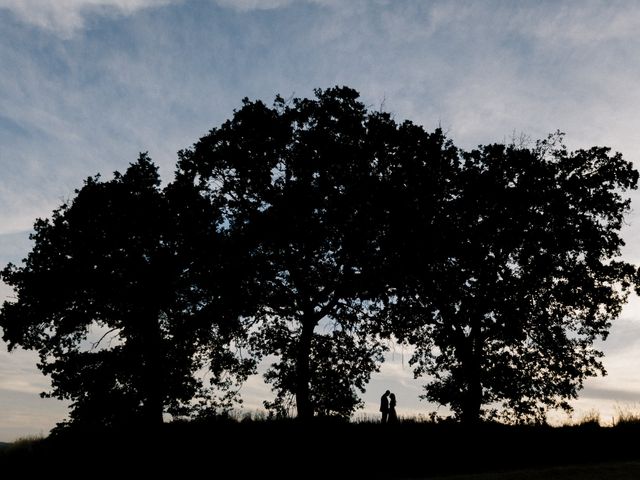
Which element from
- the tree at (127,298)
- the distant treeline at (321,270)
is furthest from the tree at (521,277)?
the tree at (127,298)

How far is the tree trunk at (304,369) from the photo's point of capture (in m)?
25.9

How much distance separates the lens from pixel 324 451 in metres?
17.4

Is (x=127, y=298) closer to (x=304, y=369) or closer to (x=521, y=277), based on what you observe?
(x=304, y=369)

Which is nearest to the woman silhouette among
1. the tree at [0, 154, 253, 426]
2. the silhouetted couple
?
the silhouetted couple

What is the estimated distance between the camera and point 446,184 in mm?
27281

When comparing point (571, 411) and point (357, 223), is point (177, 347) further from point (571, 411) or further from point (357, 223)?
point (571, 411)

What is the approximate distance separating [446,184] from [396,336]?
8.24 meters

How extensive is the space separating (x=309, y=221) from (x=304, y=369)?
7162 millimetres

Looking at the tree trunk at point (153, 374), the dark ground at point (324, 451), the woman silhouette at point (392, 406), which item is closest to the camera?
the dark ground at point (324, 451)

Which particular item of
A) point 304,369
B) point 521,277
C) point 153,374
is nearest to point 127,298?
point 153,374

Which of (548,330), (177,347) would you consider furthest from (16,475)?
(548,330)

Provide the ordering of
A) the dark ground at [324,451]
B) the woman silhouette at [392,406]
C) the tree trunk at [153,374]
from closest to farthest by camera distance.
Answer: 1. the dark ground at [324,451]
2. the woman silhouette at [392,406]
3. the tree trunk at [153,374]

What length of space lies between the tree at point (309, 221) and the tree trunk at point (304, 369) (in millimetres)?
49

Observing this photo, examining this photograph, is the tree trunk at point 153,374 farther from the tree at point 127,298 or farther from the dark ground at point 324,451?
the dark ground at point 324,451
